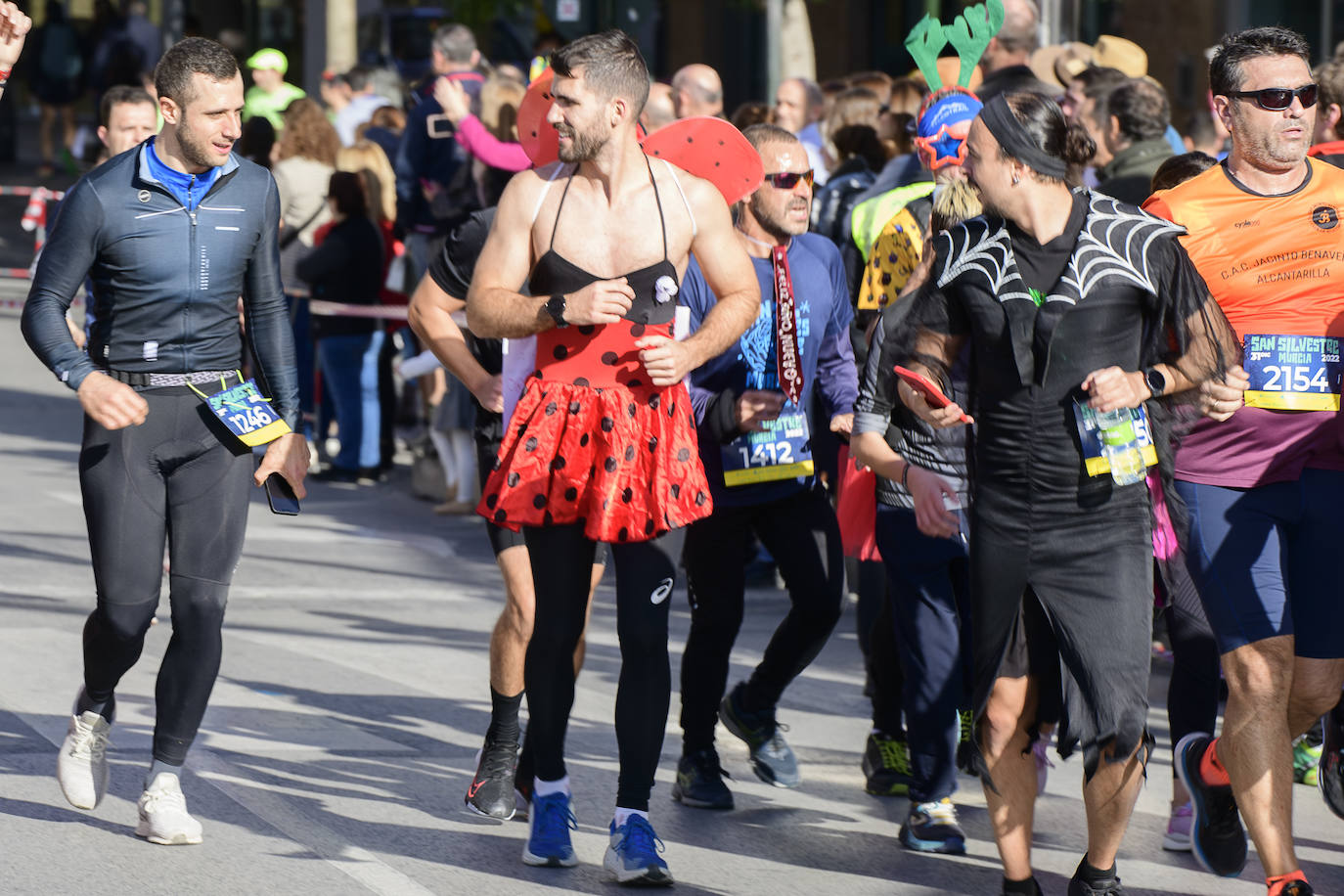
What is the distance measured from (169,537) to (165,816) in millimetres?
707

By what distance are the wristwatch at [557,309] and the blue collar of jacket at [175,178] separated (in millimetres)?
1046

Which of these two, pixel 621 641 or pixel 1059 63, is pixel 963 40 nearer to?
pixel 621 641

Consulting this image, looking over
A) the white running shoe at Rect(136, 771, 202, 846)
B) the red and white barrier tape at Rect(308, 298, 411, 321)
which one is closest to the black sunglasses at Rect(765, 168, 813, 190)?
the white running shoe at Rect(136, 771, 202, 846)

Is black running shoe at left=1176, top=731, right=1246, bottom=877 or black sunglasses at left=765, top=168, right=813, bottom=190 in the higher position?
black sunglasses at left=765, top=168, right=813, bottom=190

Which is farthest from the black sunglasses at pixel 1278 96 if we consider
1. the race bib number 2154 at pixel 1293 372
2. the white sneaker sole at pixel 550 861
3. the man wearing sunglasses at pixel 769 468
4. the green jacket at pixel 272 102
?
the green jacket at pixel 272 102

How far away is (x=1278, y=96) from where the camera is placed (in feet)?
16.9

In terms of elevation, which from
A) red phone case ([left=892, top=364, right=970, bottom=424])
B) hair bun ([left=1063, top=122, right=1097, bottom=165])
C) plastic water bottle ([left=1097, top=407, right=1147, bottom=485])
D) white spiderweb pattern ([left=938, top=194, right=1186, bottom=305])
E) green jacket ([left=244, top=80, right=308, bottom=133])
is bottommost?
plastic water bottle ([left=1097, top=407, right=1147, bottom=485])

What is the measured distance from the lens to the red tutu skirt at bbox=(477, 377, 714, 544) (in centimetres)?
521

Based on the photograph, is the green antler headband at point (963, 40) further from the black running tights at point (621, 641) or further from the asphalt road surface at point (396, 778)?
the black running tights at point (621, 641)

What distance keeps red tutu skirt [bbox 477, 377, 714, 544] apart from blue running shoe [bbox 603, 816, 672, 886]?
2.36 ft

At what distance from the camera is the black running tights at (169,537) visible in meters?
5.47

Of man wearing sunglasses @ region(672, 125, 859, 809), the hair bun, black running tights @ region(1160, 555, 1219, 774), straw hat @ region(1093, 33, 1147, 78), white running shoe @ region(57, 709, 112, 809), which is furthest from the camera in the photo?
straw hat @ region(1093, 33, 1147, 78)

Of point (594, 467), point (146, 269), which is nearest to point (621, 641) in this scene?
point (594, 467)

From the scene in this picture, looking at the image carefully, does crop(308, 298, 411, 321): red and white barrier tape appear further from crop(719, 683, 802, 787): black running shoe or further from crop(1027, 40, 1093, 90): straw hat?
crop(719, 683, 802, 787): black running shoe
